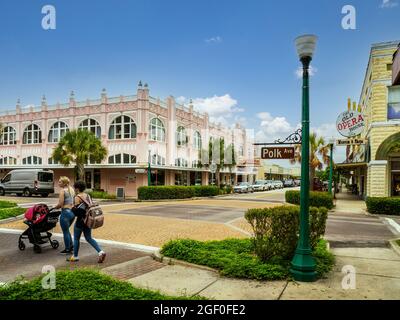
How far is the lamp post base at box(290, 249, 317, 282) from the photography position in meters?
5.53

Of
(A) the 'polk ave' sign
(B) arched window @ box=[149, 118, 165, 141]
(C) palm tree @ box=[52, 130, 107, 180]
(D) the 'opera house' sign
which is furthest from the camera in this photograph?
(B) arched window @ box=[149, 118, 165, 141]

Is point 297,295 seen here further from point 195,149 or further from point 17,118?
point 17,118

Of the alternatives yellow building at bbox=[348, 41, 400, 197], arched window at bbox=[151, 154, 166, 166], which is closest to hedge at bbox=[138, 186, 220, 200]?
arched window at bbox=[151, 154, 166, 166]

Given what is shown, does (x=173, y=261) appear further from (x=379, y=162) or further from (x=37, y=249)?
(x=379, y=162)

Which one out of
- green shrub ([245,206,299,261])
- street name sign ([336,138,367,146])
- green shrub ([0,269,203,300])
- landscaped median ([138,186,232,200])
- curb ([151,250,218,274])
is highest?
street name sign ([336,138,367,146])

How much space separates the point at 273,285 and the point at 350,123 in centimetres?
1460

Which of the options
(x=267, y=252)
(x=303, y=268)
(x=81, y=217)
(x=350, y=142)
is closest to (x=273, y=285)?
(x=303, y=268)

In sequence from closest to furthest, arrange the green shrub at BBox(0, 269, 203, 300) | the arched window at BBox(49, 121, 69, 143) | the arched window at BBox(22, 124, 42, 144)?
the green shrub at BBox(0, 269, 203, 300)
the arched window at BBox(49, 121, 69, 143)
the arched window at BBox(22, 124, 42, 144)

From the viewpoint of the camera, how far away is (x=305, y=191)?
591 centimetres

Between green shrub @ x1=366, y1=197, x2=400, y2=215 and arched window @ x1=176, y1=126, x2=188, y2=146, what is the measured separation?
23783mm

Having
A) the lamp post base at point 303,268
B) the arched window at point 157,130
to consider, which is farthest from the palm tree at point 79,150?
the lamp post base at point 303,268

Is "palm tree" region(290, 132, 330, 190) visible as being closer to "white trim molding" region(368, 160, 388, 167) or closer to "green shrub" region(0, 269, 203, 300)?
"white trim molding" region(368, 160, 388, 167)

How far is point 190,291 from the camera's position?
16.5 ft
